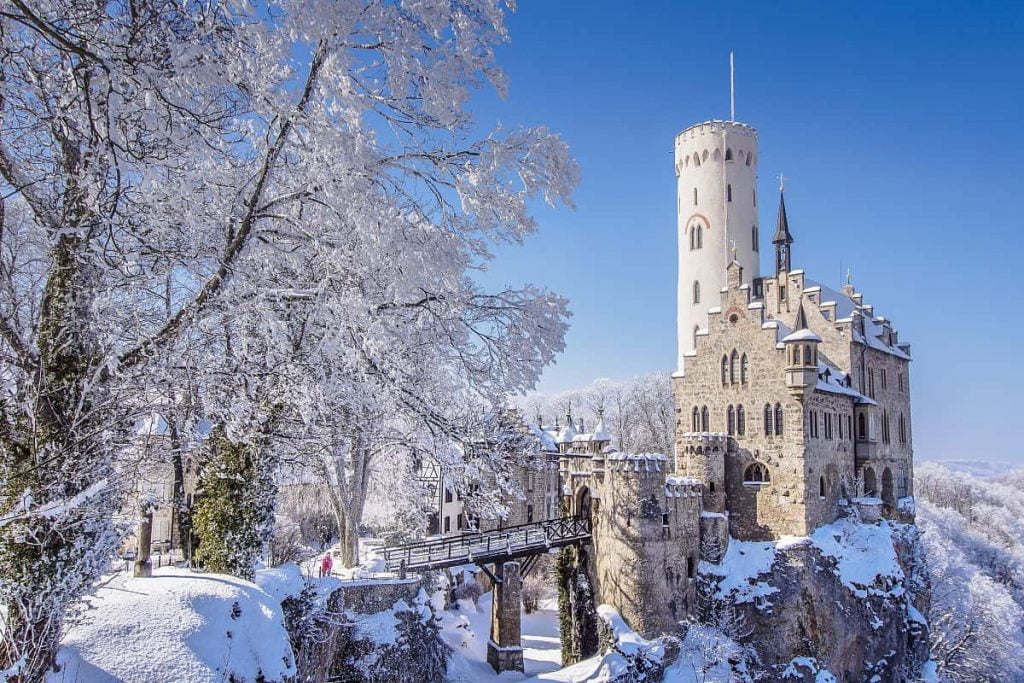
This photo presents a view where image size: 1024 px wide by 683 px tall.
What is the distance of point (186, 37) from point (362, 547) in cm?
2594

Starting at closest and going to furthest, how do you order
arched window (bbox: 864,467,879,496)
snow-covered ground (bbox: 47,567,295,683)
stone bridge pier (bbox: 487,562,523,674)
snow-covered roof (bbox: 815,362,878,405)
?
snow-covered ground (bbox: 47,567,295,683) < stone bridge pier (bbox: 487,562,523,674) < snow-covered roof (bbox: 815,362,878,405) < arched window (bbox: 864,467,879,496)

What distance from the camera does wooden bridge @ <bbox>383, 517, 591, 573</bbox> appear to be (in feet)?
65.7

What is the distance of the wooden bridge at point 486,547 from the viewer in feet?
65.7

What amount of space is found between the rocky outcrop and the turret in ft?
17.4

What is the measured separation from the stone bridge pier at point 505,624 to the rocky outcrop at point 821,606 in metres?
6.80

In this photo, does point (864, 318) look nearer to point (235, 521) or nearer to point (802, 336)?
point (802, 336)

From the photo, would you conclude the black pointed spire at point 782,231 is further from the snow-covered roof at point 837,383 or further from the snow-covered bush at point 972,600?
the snow-covered bush at point 972,600

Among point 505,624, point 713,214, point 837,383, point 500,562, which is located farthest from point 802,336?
point 505,624

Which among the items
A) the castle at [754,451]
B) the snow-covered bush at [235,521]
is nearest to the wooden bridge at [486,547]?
the castle at [754,451]

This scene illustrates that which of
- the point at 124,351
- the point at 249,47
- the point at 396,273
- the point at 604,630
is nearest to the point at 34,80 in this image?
the point at 249,47

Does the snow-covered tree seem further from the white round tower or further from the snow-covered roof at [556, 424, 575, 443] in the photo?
the white round tower

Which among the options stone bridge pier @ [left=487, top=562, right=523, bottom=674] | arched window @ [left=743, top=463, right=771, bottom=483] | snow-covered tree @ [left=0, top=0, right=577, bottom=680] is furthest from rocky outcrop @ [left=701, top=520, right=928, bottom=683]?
snow-covered tree @ [left=0, top=0, right=577, bottom=680]

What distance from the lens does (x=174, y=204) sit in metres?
5.11

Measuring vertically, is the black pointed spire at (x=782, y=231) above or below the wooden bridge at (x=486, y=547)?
above
